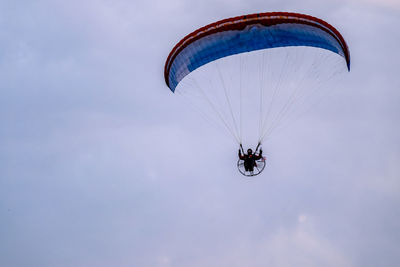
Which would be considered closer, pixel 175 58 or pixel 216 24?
pixel 216 24

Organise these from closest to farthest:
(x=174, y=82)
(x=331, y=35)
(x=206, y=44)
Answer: (x=331, y=35), (x=206, y=44), (x=174, y=82)

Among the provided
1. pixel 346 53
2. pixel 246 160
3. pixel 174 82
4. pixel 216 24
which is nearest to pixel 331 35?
pixel 346 53

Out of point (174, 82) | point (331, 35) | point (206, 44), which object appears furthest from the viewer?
point (174, 82)

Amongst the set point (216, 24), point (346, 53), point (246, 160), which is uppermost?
point (216, 24)

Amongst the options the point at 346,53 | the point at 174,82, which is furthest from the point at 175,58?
the point at 346,53

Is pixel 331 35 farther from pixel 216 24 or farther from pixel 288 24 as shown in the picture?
pixel 216 24

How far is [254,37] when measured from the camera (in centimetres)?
2606

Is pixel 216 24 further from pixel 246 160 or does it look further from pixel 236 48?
pixel 246 160

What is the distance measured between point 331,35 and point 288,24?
2.20m

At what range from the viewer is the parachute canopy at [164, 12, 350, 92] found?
81.0 ft

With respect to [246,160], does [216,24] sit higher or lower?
higher

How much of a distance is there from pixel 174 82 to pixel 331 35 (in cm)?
968

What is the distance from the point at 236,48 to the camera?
27031 mm

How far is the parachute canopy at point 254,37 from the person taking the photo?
2469 cm
